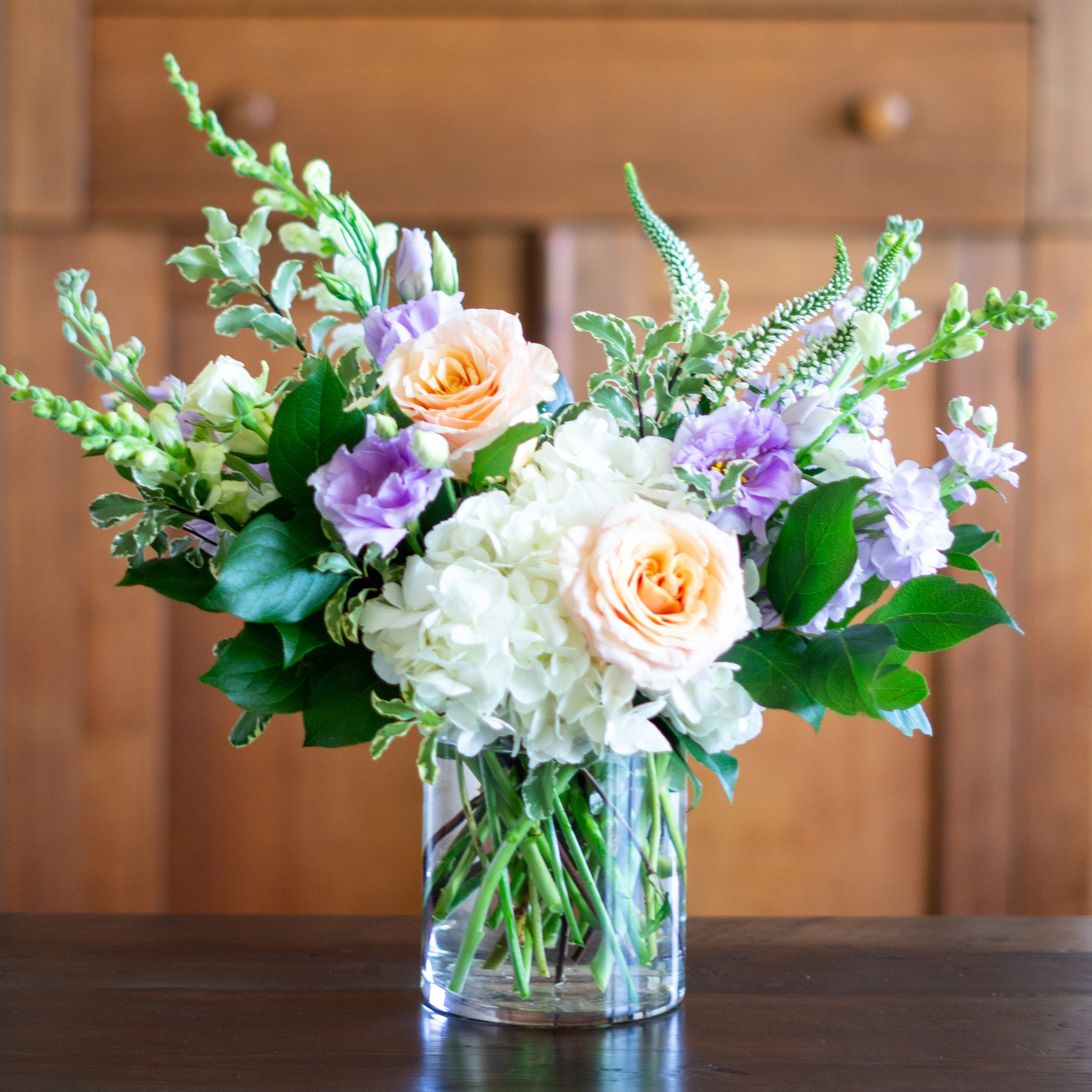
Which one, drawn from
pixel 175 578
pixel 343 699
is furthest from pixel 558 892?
pixel 175 578

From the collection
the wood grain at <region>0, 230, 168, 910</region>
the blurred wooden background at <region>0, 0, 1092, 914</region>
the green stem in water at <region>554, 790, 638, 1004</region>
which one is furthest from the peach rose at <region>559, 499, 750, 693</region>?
the wood grain at <region>0, 230, 168, 910</region>

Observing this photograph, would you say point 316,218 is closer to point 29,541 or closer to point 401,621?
point 401,621

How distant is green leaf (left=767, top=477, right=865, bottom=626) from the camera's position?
529mm

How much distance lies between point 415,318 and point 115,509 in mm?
168

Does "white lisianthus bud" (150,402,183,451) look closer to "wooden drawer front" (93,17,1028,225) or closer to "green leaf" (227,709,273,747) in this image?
"green leaf" (227,709,273,747)

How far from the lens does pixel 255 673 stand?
56cm

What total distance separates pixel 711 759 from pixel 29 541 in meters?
1.09

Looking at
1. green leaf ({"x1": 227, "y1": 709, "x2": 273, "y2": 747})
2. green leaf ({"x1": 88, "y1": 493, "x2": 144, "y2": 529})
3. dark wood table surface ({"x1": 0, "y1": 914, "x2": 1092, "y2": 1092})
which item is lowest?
dark wood table surface ({"x1": 0, "y1": 914, "x2": 1092, "y2": 1092})

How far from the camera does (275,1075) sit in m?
0.54

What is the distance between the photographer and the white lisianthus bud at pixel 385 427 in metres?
0.51

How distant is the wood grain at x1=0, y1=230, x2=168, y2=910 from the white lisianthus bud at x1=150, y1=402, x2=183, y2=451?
3.05ft

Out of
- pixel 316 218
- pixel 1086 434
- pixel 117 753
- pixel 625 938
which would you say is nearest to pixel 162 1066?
pixel 625 938

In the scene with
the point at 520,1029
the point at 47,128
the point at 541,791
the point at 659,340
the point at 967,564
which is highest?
the point at 47,128

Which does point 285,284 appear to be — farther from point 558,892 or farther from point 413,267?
point 558,892
